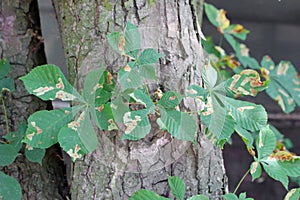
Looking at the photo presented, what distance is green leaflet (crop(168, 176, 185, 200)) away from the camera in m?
0.75

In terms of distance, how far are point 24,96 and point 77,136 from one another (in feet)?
0.95

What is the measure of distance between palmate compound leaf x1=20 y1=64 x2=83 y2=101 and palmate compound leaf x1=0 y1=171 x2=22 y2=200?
0.20 metres

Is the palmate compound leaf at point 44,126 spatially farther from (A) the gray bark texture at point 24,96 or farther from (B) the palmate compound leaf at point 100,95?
(A) the gray bark texture at point 24,96

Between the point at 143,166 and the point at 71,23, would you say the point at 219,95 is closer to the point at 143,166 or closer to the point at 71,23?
the point at 143,166

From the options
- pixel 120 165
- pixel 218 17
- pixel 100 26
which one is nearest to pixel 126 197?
pixel 120 165

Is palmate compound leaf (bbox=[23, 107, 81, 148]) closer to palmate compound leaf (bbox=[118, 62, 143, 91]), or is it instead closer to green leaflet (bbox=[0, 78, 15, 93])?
palmate compound leaf (bbox=[118, 62, 143, 91])

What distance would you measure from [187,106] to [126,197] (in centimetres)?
18

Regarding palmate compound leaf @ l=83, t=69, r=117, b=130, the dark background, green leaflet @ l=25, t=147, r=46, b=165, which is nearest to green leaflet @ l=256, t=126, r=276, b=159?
palmate compound leaf @ l=83, t=69, r=117, b=130

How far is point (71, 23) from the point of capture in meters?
0.85

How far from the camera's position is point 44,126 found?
0.74 m

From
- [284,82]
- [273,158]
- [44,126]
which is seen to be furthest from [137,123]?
[284,82]

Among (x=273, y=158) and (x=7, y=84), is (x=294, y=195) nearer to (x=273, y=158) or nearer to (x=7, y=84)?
(x=273, y=158)

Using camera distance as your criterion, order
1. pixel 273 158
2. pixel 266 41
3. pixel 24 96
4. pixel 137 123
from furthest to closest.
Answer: pixel 266 41
pixel 24 96
pixel 273 158
pixel 137 123

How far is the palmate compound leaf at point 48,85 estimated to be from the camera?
73cm
